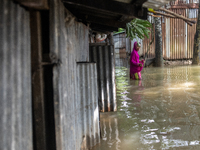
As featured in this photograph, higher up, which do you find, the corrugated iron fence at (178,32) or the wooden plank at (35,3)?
the corrugated iron fence at (178,32)

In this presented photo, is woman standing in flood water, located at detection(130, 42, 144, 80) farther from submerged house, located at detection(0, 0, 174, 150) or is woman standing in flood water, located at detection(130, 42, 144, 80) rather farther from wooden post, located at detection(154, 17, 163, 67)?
wooden post, located at detection(154, 17, 163, 67)

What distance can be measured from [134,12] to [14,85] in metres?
2.03

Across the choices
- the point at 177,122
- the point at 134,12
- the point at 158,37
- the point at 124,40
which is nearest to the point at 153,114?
the point at 177,122

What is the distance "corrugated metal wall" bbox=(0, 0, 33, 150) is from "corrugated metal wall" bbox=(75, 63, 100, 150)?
1.22 m

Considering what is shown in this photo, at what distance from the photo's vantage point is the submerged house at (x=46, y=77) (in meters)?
1.50

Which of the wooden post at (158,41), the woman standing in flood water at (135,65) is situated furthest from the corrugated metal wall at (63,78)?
the wooden post at (158,41)

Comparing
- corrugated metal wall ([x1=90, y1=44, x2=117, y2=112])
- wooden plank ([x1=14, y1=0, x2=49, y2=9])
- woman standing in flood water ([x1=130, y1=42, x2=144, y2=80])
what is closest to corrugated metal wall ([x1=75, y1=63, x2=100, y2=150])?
wooden plank ([x1=14, y1=0, x2=49, y2=9])

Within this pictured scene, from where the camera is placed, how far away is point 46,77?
2062 mm

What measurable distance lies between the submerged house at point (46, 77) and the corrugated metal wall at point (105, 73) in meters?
1.27

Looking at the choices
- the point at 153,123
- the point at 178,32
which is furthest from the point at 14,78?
the point at 178,32

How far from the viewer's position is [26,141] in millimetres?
1706

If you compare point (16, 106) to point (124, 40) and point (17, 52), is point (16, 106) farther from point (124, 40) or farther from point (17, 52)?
point (124, 40)

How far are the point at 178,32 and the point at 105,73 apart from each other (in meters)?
15.0

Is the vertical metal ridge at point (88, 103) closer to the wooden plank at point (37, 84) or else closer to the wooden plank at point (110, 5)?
the wooden plank at point (110, 5)
